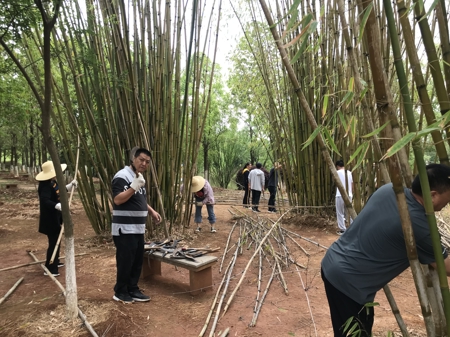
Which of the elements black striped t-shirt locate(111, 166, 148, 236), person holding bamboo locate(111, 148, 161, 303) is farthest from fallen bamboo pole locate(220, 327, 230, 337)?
black striped t-shirt locate(111, 166, 148, 236)

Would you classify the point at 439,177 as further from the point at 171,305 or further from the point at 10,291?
the point at 10,291

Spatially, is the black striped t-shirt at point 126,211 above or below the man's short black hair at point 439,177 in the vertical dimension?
below

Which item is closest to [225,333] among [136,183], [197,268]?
[197,268]

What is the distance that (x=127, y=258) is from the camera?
2600 mm

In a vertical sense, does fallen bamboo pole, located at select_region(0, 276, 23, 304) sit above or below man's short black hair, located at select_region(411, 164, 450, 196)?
below

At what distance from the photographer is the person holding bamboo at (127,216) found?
2.55 meters

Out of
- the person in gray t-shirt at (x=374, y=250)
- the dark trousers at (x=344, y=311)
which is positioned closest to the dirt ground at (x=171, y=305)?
the dark trousers at (x=344, y=311)

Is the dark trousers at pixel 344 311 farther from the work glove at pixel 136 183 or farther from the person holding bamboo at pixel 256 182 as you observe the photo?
the person holding bamboo at pixel 256 182

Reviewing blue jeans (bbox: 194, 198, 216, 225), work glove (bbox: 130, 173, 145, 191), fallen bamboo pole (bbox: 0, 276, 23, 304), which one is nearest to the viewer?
work glove (bbox: 130, 173, 145, 191)

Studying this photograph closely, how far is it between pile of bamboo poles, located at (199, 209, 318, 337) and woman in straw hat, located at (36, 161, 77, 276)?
6.32 ft

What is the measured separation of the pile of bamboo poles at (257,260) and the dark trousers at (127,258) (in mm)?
771

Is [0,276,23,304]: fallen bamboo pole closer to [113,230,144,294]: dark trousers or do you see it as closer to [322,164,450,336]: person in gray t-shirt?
[113,230,144,294]: dark trousers

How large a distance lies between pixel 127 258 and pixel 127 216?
1.16 feet

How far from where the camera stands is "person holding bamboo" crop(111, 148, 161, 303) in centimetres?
255
